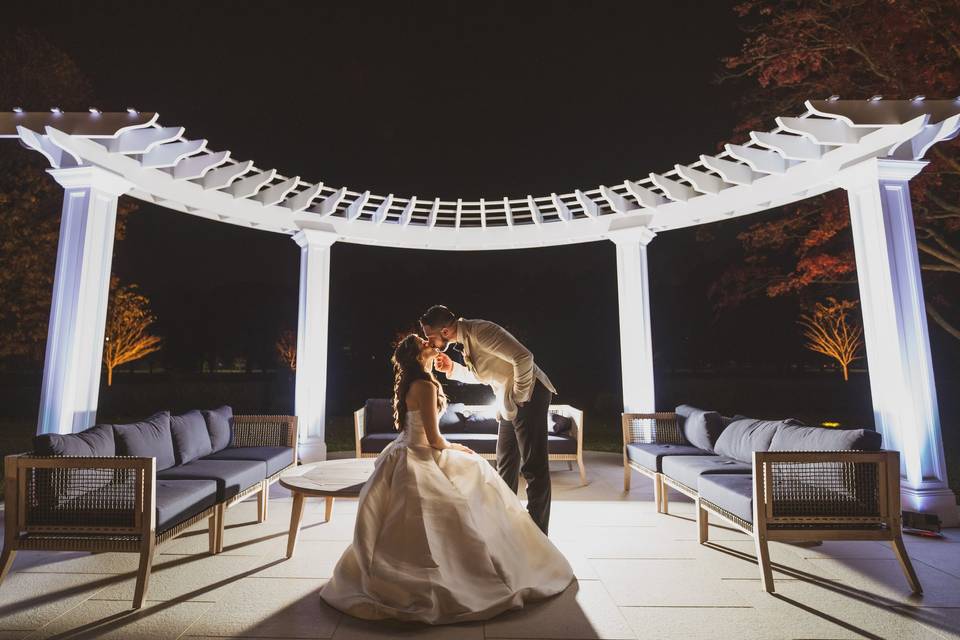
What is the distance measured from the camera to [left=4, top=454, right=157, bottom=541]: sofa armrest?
2.68 meters

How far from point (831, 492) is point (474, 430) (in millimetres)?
4029

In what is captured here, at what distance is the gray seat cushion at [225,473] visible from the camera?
3.50 m

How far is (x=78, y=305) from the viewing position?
4.09 metres

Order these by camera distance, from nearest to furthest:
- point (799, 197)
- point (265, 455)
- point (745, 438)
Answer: point (745, 438) → point (265, 455) → point (799, 197)

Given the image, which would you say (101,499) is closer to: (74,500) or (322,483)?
(74,500)

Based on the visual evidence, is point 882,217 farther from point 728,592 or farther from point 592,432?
point 592,432

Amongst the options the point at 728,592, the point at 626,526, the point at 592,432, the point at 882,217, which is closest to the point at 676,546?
the point at 626,526

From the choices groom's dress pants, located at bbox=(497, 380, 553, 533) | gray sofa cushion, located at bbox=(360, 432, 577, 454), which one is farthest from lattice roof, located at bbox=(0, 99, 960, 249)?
groom's dress pants, located at bbox=(497, 380, 553, 533)

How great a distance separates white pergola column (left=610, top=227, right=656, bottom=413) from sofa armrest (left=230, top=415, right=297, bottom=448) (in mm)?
3801

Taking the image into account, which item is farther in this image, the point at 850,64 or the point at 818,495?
the point at 850,64

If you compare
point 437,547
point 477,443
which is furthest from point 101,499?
Answer: point 477,443

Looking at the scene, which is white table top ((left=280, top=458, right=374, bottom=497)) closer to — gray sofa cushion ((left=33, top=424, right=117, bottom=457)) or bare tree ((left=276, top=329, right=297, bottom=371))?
gray sofa cushion ((left=33, top=424, right=117, bottom=457))

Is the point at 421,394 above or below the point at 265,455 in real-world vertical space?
above

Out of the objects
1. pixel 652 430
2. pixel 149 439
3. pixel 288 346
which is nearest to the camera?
pixel 149 439
